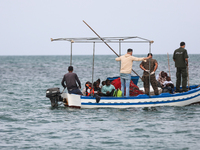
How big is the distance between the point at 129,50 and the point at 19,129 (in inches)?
190

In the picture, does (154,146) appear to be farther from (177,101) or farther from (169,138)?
(177,101)

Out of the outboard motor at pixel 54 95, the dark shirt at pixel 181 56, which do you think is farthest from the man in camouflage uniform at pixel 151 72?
the outboard motor at pixel 54 95

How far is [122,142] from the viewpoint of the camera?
33.6ft

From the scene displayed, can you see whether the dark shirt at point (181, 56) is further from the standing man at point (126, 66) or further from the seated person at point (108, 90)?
the seated person at point (108, 90)

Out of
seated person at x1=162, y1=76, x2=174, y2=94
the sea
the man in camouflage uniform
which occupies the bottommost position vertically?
the sea

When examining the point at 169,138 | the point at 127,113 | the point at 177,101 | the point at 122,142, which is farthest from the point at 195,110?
the point at 122,142

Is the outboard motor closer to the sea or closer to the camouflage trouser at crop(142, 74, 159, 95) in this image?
the sea

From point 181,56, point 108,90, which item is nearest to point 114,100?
point 108,90

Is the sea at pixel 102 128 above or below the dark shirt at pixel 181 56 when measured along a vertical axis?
below

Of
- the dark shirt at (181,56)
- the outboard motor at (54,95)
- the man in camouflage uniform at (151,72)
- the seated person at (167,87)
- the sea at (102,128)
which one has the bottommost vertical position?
the sea at (102,128)

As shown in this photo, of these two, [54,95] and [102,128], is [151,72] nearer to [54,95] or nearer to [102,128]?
[102,128]

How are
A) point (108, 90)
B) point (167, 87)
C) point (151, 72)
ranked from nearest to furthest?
point (151, 72) → point (108, 90) → point (167, 87)

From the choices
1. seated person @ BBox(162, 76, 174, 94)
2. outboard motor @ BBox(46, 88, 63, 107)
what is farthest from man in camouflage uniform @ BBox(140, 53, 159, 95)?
outboard motor @ BBox(46, 88, 63, 107)

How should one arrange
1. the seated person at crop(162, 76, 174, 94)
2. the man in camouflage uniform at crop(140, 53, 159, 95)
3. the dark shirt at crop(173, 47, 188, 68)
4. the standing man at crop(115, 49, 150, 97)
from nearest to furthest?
the standing man at crop(115, 49, 150, 97), the man in camouflage uniform at crop(140, 53, 159, 95), the dark shirt at crop(173, 47, 188, 68), the seated person at crop(162, 76, 174, 94)
